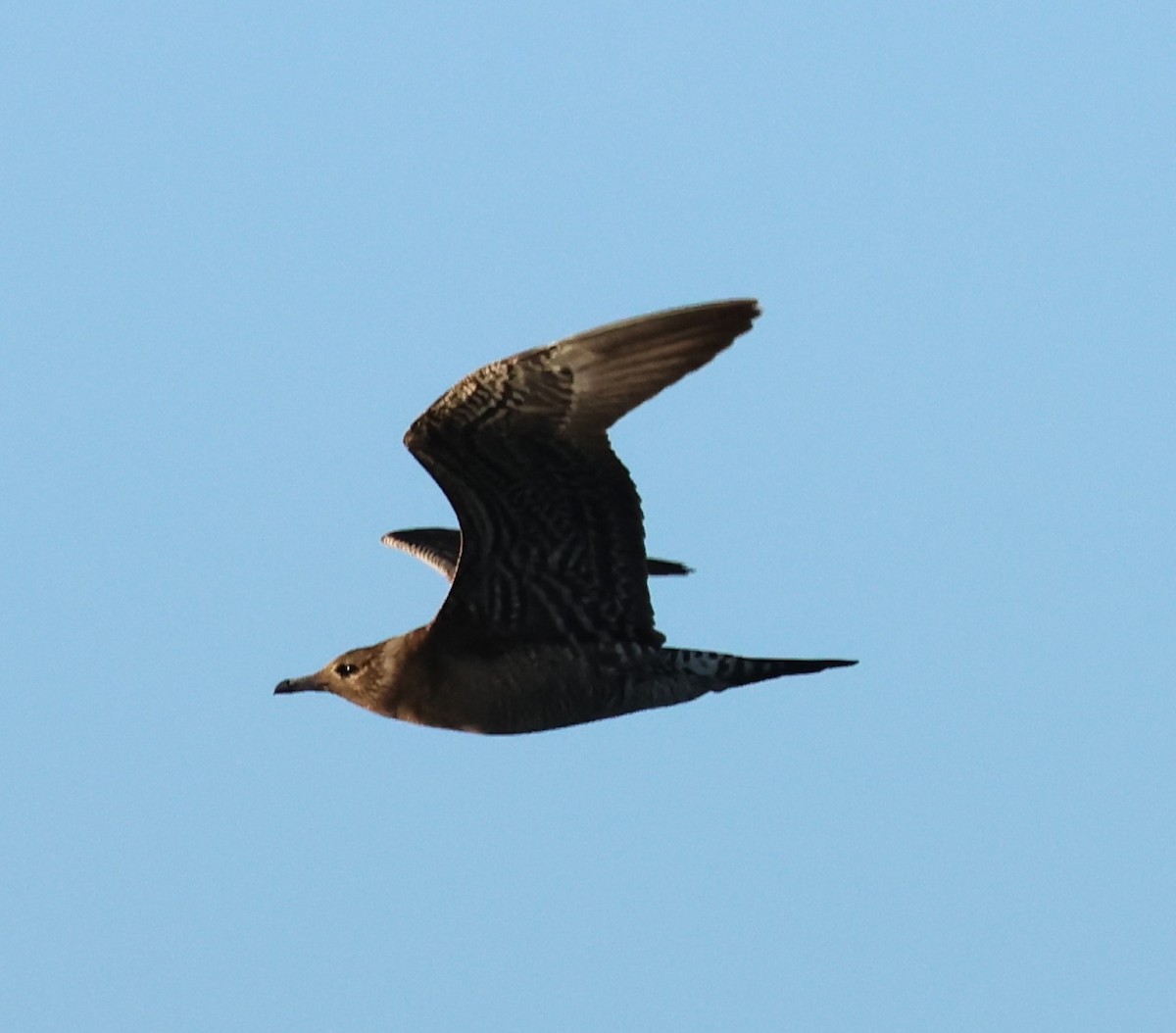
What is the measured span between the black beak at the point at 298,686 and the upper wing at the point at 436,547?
4.19ft

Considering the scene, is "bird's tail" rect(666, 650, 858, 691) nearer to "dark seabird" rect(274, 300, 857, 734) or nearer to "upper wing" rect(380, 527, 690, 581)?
"dark seabird" rect(274, 300, 857, 734)

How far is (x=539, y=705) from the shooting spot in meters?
10.9

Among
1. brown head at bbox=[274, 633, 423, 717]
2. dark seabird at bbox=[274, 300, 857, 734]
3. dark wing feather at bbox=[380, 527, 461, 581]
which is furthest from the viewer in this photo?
dark wing feather at bbox=[380, 527, 461, 581]

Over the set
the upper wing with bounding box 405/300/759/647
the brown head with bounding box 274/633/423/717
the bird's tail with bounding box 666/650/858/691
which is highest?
the upper wing with bounding box 405/300/759/647

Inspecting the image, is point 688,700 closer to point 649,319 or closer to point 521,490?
point 521,490

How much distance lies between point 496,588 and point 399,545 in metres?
2.88

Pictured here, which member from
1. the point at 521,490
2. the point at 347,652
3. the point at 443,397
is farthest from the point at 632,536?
the point at 347,652

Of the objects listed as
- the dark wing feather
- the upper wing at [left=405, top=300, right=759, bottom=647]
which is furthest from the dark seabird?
the dark wing feather

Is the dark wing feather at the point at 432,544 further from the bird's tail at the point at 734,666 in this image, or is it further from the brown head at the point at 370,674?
the bird's tail at the point at 734,666

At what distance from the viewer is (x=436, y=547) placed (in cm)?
1339

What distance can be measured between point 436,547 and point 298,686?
5.09 feet

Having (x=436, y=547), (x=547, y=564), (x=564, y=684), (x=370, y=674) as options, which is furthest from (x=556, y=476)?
(x=436, y=547)

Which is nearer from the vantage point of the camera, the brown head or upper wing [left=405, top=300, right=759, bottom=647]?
upper wing [left=405, top=300, right=759, bottom=647]

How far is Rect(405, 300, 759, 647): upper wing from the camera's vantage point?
9.67m
